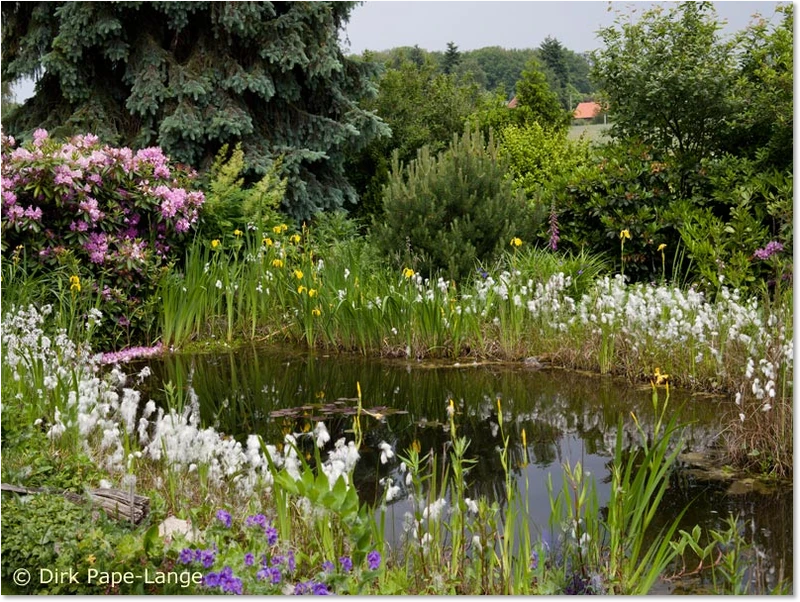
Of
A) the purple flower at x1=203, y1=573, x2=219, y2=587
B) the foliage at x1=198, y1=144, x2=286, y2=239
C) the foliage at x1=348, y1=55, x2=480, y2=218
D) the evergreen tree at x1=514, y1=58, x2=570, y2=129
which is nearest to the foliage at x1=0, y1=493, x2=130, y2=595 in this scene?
the purple flower at x1=203, y1=573, x2=219, y2=587

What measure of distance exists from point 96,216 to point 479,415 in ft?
14.0

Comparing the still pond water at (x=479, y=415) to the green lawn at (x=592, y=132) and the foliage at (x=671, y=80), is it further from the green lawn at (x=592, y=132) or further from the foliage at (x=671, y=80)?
the green lawn at (x=592, y=132)

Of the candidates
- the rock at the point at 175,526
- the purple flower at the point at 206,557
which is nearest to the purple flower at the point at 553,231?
the rock at the point at 175,526

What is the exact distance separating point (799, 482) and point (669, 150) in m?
7.16

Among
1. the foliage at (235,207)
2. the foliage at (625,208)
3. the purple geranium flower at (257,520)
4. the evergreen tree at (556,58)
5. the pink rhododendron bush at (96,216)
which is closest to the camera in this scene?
the purple geranium flower at (257,520)

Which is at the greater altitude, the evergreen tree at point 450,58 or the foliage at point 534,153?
the evergreen tree at point 450,58

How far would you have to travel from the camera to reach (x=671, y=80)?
9844 millimetres

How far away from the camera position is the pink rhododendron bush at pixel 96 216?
7762 mm

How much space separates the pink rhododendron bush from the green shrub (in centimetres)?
208

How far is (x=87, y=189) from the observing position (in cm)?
794

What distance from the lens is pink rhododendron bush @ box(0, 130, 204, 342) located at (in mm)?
7762

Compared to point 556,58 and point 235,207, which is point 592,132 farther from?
point 235,207

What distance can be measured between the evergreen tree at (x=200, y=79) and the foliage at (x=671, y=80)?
3481mm

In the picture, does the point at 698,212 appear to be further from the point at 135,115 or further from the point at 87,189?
the point at 135,115
